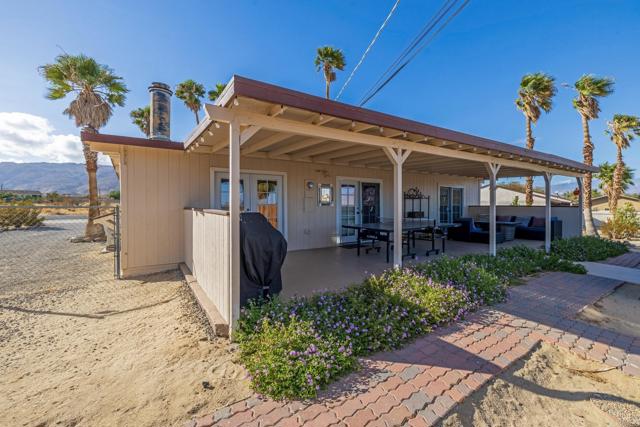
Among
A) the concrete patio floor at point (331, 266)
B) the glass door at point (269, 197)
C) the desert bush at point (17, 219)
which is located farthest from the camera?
the desert bush at point (17, 219)

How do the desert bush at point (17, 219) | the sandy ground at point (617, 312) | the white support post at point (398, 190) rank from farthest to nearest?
the desert bush at point (17, 219) → the white support post at point (398, 190) → the sandy ground at point (617, 312)

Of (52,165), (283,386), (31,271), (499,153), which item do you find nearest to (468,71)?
(499,153)

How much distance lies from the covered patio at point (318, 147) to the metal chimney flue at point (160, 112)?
81 centimetres

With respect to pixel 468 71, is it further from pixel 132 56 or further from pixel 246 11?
pixel 132 56

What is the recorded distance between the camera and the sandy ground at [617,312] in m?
3.19

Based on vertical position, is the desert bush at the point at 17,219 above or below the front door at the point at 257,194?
below

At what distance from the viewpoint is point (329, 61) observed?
12648 millimetres

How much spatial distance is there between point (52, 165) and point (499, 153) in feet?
804

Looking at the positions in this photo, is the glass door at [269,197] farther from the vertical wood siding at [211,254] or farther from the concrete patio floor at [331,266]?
the vertical wood siding at [211,254]

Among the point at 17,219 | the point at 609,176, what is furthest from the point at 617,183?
the point at 17,219

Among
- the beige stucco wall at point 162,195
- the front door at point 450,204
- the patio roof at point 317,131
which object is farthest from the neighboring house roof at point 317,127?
the front door at point 450,204

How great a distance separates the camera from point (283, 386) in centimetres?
199

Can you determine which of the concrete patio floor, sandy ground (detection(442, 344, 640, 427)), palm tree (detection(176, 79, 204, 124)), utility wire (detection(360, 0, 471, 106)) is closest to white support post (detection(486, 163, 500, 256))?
the concrete patio floor

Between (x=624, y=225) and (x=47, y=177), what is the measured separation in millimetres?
215710
